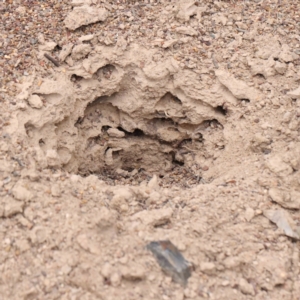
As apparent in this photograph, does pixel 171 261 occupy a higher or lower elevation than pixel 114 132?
higher

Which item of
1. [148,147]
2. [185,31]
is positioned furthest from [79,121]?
[185,31]

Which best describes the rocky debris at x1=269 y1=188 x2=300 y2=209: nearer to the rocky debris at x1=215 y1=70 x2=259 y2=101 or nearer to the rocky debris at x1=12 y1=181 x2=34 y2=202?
the rocky debris at x1=215 y1=70 x2=259 y2=101

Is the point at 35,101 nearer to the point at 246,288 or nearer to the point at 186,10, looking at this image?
the point at 186,10

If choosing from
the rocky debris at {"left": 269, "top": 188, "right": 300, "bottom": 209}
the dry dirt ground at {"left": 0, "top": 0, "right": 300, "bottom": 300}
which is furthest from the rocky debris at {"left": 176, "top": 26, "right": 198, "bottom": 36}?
the rocky debris at {"left": 269, "top": 188, "right": 300, "bottom": 209}

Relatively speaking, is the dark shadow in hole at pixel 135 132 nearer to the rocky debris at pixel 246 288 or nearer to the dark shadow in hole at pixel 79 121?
the dark shadow in hole at pixel 79 121

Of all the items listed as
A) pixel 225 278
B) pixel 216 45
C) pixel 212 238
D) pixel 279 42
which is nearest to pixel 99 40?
pixel 216 45

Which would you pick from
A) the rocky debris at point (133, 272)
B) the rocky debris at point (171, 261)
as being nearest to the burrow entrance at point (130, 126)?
the rocky debris at point (171, 261)

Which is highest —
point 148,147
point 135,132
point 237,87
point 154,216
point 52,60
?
point 52,60
